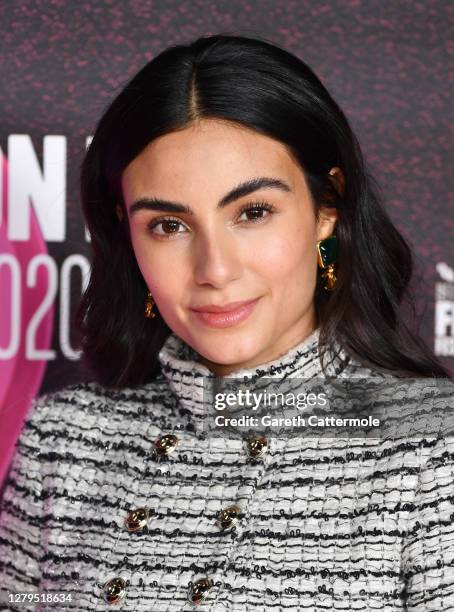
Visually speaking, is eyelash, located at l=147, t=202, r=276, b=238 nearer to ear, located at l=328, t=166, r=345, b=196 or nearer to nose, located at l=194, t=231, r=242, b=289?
nose, located at l=194, t=231, r=242, b=289

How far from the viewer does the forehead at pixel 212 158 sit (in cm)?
140

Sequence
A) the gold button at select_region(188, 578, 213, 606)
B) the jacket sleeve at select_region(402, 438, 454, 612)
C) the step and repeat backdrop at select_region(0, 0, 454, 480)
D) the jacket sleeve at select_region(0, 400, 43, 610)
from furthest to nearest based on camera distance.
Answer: the step and repeat backdrop at select_region(0, 0, 454, 480) → the jacket sleeve at select_region(0, 400, 43, 610) → the gold button at select_region(188, 578, 213, 606) → the jacket sleeve at select_region(402, 438, 454, 612)

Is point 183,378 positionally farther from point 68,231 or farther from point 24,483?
point 68,231

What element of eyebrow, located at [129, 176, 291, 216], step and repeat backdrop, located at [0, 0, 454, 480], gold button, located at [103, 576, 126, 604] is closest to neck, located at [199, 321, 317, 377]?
eyebrow, located at [129, 176, 291, 216]

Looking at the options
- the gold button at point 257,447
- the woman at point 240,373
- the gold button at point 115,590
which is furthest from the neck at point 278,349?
the gold button at point 115,590

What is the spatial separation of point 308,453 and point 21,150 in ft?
2.87

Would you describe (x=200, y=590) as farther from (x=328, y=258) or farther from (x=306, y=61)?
(x=306, y=61)

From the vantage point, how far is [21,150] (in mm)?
1968

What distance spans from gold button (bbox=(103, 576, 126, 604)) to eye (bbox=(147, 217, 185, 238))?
49cm

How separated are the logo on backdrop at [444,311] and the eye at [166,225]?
69 centimetres

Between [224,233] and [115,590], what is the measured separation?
0.52 meters

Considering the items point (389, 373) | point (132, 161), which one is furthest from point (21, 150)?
point (389, 373)

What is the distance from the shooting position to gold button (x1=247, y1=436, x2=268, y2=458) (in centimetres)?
147

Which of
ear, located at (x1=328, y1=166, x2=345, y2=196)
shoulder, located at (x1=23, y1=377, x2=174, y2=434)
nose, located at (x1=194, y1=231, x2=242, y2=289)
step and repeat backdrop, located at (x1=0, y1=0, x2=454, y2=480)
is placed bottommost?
shoulder, located at (x1=23, y1=377, x2=174, y2=434)
